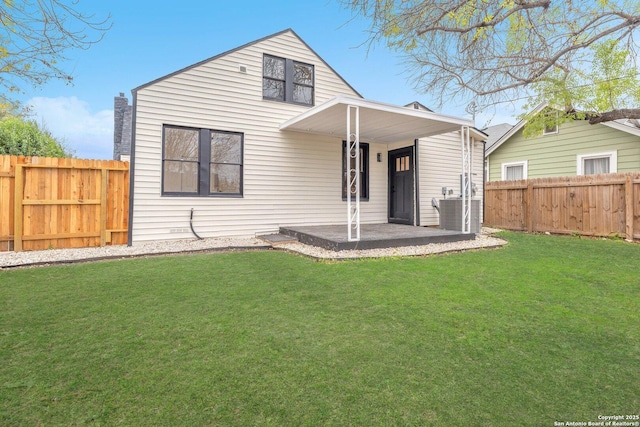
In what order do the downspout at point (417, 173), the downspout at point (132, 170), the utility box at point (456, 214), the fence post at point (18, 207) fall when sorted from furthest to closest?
the downspout at point (417, 173), the utility box at point (456, 214), the downspout at point (132, 170), the fence post at point (18, 207)

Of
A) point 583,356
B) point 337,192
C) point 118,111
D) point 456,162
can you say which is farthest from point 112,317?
point 118,111

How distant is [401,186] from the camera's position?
9219 mm

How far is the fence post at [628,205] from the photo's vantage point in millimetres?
6857

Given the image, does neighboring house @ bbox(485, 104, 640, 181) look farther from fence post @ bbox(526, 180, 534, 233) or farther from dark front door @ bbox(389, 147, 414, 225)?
dark front door @ bbox(389, 147, 414, 225)

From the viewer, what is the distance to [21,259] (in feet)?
15.8

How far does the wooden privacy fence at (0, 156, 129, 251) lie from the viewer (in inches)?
219

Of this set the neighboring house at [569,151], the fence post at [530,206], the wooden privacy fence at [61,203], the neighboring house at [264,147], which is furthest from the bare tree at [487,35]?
the wooden privacy fence at [61,203]

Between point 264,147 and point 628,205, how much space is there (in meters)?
8.30

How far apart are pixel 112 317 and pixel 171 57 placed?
405 inches

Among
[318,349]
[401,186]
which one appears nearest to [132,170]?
[318,349]

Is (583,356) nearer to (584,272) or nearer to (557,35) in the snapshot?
(584,272)

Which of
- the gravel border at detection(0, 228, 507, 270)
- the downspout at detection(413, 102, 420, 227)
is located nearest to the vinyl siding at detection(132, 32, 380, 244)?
the gravel border at detection(0, 228, 507, 270)

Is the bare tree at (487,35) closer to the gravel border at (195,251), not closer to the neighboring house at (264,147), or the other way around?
the neighboring house at (264,147)

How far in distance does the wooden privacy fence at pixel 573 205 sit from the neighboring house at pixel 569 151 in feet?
8.52
